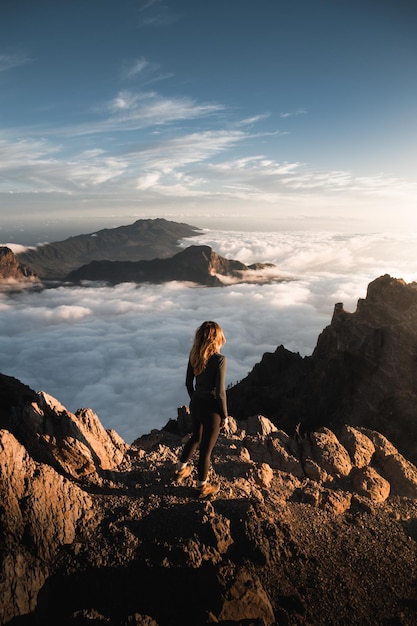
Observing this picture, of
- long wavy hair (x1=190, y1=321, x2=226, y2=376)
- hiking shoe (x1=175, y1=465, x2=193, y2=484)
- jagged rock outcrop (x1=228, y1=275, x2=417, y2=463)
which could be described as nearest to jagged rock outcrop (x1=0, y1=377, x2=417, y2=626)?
hiking shoe (x1=175, y1=465, x2=193, y2=484)

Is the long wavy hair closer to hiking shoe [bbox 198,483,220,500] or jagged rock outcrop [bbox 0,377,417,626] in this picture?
hiking shoe [bbox 198,483,220,500]

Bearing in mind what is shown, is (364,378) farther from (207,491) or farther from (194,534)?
(194,534)

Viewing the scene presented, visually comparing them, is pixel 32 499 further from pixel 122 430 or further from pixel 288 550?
pixel 122 430

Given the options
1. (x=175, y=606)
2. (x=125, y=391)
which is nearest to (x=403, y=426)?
(x=175, y=606)

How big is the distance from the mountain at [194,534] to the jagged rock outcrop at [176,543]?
0.02 metres

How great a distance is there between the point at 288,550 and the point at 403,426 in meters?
29.4

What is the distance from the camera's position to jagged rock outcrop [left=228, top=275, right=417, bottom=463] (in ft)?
107

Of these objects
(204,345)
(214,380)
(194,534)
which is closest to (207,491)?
(194,534)

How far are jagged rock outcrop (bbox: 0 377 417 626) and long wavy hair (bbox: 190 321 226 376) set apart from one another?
3.07m

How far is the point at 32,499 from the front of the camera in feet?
21.5

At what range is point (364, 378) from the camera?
3709 centimetres

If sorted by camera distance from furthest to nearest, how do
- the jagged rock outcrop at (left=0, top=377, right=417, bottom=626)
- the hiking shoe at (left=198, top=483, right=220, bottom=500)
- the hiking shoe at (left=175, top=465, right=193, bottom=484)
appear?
the hiking shoe at (left=175, top=465, right=193, bottom=484)
the hiking shoe at (left=198, top=483, right=220, bottom=500)
the jagged rock outcrop at (left=0, top=377, right=417, bottom=626)

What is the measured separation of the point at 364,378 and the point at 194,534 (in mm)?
35593

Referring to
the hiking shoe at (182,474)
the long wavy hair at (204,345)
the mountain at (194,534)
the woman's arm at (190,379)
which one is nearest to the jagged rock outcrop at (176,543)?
the mountain at (194,534)
